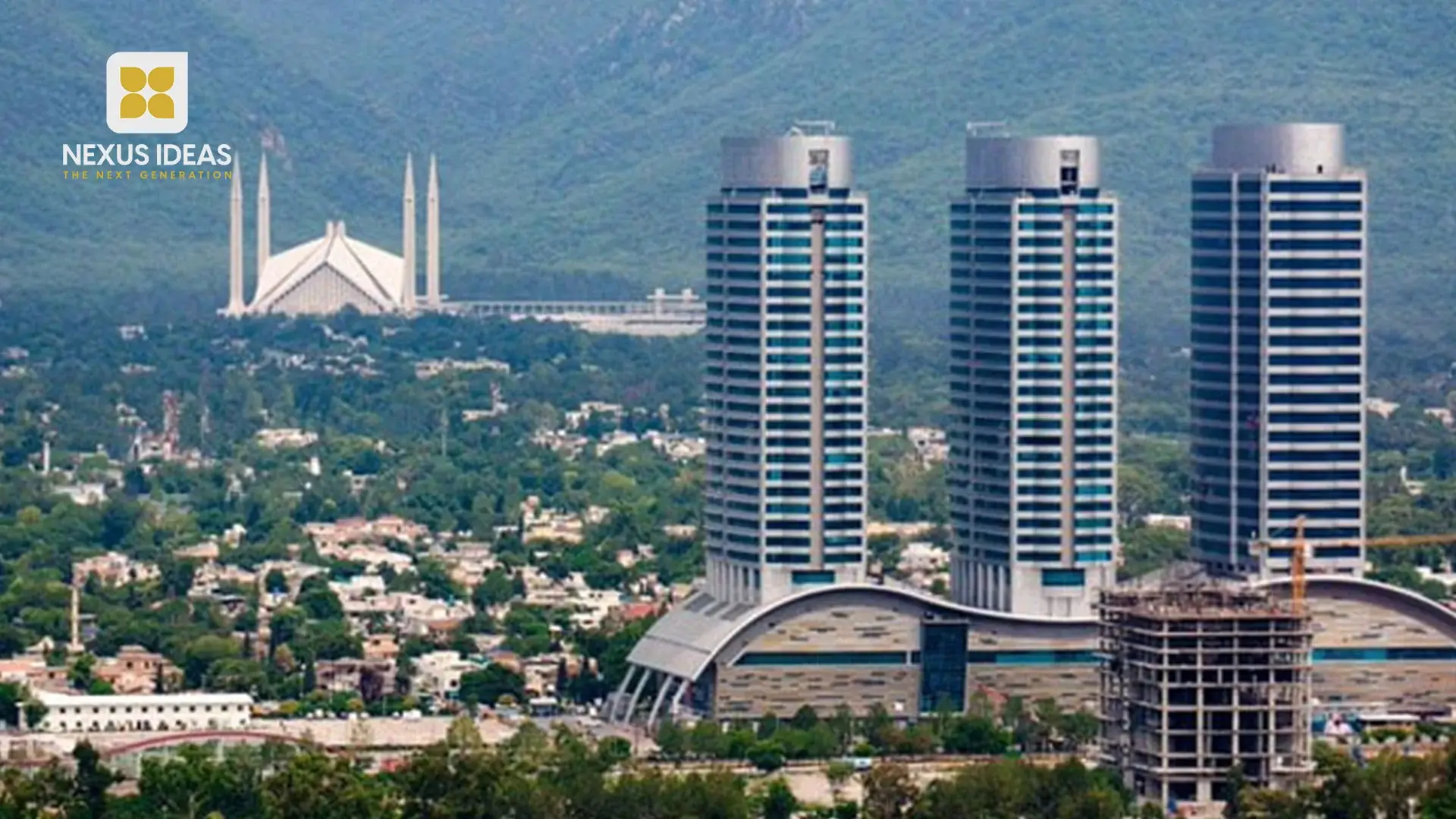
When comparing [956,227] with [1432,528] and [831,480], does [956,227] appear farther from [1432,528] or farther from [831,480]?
[1432,528]

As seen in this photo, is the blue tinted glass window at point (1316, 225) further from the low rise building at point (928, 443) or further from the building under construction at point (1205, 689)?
the low rise building at point (928, 443)

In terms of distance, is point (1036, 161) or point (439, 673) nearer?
point (1036, 161)

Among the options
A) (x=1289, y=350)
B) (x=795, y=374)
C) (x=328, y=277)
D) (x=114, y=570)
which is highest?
(x=328, y=277)

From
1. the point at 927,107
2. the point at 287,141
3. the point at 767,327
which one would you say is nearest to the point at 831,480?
the point at 767,327

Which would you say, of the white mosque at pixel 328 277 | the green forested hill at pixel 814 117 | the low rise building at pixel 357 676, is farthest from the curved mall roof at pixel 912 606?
the white mosque at pixel 328 277

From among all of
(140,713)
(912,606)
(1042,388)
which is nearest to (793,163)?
(1042,388)

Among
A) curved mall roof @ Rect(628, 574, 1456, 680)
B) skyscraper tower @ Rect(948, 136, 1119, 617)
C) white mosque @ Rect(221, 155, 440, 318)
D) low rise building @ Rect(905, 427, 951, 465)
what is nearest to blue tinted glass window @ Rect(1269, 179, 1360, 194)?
skyscraper tower @ Rect(948, 136, 1119, 617)

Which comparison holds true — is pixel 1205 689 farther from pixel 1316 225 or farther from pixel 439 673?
pixel 439 673
